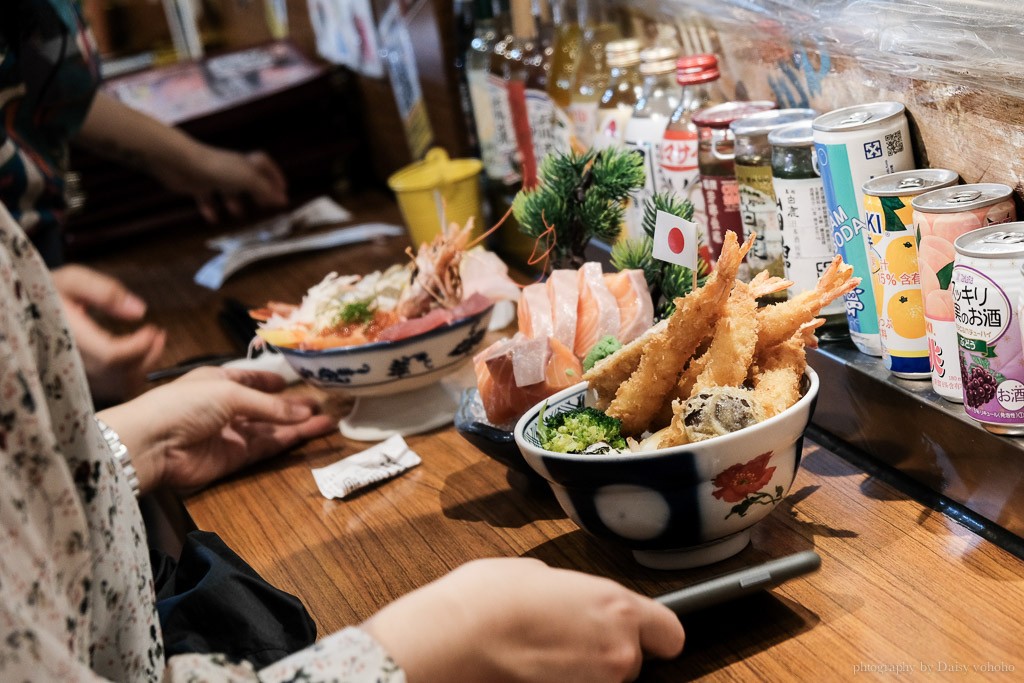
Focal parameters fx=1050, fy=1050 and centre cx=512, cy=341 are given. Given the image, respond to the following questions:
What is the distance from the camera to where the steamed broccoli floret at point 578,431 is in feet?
2.92

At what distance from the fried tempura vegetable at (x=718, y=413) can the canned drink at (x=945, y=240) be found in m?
0.19

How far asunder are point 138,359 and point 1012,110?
1.03m

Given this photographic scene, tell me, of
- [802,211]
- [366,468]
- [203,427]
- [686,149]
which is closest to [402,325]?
[366,468]

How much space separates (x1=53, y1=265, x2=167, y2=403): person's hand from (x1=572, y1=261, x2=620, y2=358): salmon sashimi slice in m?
0.55

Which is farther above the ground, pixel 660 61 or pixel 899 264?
pixel 660 61

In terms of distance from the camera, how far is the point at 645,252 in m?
1.18

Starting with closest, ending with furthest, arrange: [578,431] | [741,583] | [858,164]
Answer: [741,583], [578,431], [858,164]

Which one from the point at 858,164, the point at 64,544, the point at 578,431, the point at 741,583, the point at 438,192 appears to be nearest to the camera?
the point at 64,544

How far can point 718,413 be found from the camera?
0.84 meters

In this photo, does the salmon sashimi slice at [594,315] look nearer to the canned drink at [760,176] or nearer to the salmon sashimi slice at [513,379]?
the salmon sashimi slice at [513,379]

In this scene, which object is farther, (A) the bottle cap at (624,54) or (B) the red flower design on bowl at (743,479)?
(A) the bottle cap at (624,54)

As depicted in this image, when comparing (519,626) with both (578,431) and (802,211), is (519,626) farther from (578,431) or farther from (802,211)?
(802,211)

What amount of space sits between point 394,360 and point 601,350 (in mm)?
384

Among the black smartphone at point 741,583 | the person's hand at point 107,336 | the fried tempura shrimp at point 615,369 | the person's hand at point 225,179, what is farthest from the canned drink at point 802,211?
the person's hand at point 225,179
